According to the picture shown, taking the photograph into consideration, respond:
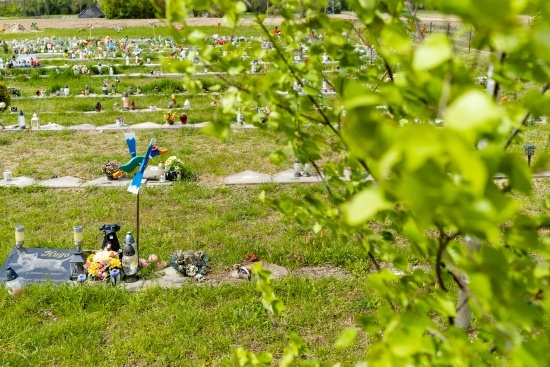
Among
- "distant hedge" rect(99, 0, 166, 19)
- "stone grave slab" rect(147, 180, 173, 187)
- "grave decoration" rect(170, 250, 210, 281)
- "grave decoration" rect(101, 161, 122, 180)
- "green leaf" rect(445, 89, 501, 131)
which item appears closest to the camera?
"green leaf" rect(445, 89, 501, 131)

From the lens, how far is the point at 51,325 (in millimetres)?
4652

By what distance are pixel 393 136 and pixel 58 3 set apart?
9263cm

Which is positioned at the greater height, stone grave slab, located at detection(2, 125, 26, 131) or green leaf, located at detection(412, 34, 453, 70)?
green leaf, located at detection(412, 34, 453, 70)

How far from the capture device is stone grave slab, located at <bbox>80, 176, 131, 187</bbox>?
8.37 meters

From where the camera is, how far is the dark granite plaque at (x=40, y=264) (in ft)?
17.8

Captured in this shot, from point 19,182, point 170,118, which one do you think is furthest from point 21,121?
point 19,182

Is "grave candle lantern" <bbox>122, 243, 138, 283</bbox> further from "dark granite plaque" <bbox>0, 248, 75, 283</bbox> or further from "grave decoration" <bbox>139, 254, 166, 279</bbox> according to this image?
"dark granite plaque" <bbox>0, 248, 75, 283</bbox>

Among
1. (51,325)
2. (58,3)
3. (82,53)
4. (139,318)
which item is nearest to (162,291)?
(139,318)

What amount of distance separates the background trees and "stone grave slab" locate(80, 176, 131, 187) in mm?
7052

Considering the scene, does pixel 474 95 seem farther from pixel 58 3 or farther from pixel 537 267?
pixel 58 3

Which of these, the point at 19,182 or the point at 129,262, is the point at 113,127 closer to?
the point at 19,182

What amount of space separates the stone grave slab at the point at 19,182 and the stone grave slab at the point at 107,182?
890 millimetres

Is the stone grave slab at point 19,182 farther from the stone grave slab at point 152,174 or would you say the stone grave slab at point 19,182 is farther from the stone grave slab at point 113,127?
the stone grave slab at point 113,127

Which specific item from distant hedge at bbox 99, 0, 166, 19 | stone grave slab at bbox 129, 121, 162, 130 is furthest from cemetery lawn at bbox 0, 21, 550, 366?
distant hedge at bbox 99, 0, 166, 19
